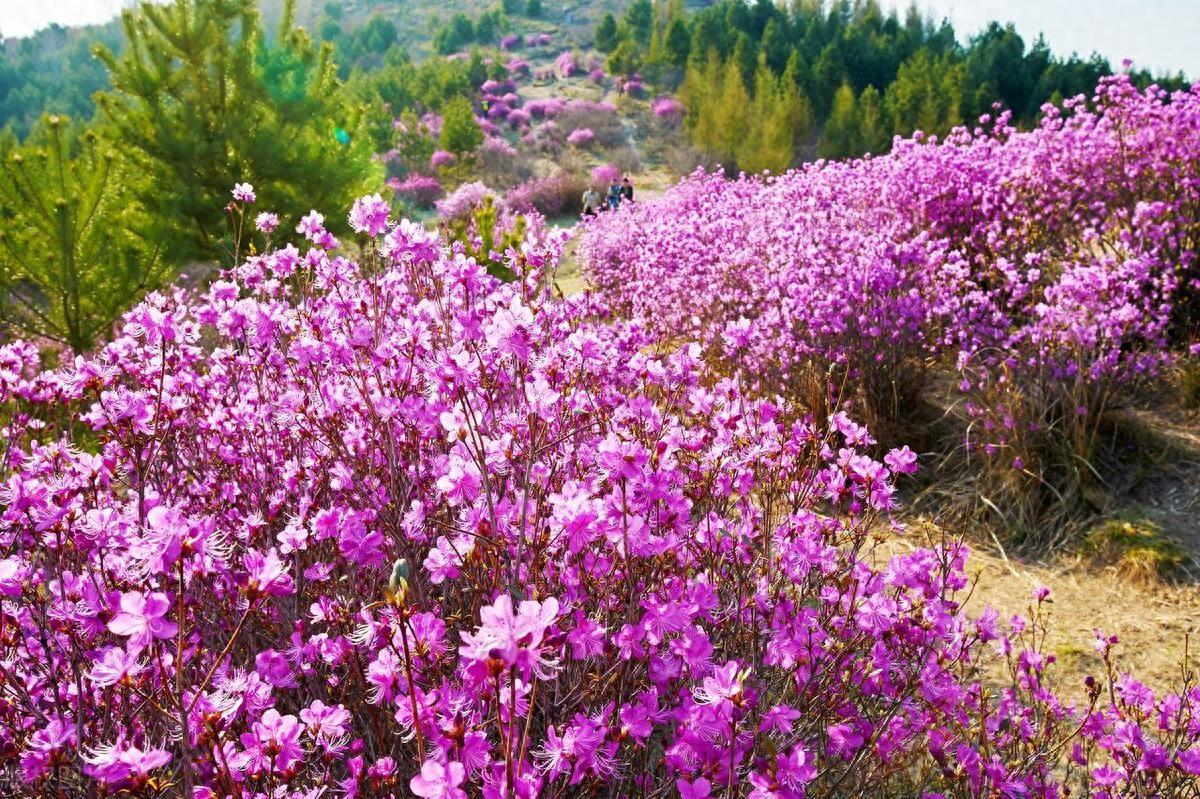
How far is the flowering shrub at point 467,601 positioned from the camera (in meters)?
1.30

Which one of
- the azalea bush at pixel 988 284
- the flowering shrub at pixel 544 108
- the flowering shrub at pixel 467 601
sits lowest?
the flowering shrub at pixel 544 108

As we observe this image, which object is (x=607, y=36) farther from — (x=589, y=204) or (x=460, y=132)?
(x=589, y=204)

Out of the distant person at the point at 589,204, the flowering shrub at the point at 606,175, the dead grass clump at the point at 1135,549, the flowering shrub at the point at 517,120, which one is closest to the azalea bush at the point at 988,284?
the dead grass clump at the point at 1135,549

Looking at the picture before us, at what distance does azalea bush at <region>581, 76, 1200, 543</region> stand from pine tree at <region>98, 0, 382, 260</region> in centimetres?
404

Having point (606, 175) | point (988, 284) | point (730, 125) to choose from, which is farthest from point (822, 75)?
point (988, 284)

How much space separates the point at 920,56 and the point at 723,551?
4377cm

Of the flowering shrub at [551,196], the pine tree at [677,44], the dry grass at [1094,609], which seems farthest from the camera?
the pine tree at [677,44]

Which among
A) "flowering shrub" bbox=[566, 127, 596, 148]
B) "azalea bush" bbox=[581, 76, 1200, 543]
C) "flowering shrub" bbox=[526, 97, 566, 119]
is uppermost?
"azalea bush" bbox=[581, 76, 1200, 543]

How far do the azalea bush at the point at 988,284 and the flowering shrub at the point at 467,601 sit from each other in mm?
1461

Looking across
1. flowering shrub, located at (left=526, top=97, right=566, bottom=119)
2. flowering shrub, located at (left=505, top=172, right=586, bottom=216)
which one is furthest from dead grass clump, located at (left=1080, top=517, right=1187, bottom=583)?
flowering shrub, located at (left=526, top=97, right=566, bottom=119)

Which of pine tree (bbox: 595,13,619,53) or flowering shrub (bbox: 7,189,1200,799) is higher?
pine tree (bbox: 595,13,619,53)

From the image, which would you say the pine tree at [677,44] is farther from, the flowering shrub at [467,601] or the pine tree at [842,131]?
the flowering shrub at [467,601]

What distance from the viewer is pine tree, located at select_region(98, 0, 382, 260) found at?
7.80m

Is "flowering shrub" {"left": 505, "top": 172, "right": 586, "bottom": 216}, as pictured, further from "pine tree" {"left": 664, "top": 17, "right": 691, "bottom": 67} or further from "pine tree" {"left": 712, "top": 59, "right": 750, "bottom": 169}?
"pine tree" {"left": 664, "top": 17, "right": 691, "bottom": 67}
